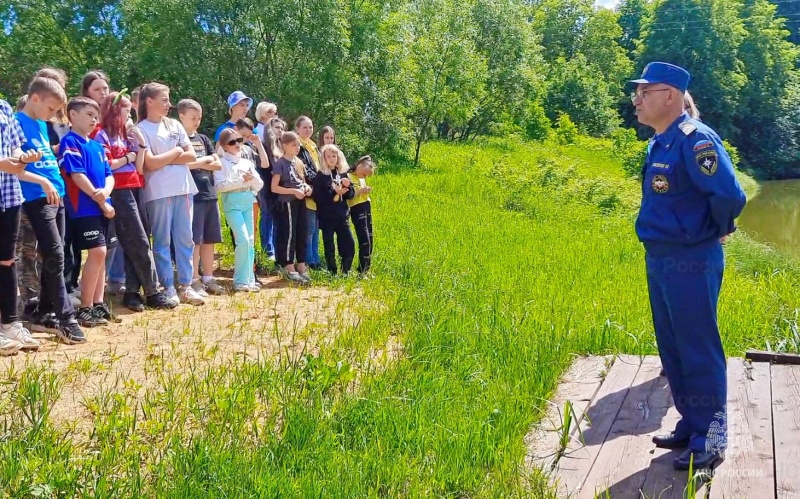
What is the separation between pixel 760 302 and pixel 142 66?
1823 cm

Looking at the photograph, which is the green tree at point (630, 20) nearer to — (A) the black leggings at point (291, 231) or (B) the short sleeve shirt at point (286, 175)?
(A) the black leggings at point (291, 231)

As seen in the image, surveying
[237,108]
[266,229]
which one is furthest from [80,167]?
[266,229]

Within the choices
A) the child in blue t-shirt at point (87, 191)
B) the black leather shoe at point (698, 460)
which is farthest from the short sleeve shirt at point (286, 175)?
the black leather shoe at point (698, 460)

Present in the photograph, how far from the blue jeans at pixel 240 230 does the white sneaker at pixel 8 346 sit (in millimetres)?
2556

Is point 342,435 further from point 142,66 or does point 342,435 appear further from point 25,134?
point 142,66

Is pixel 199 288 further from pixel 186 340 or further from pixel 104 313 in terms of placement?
pixel 186 340

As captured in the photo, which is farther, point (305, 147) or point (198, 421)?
point (305, 147)

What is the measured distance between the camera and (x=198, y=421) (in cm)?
379

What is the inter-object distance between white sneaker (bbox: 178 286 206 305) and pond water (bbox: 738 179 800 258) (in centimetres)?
1298

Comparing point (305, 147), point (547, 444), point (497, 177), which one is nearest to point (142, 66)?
point (497, 177)

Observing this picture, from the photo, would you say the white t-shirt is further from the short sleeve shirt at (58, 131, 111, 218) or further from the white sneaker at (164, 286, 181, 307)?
the white sneaker at (164, 286, 181, 307)

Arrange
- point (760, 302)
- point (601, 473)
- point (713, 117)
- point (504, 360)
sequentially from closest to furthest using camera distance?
point (601, 473), point (504, 360), point (760, 302), point (713, 117)

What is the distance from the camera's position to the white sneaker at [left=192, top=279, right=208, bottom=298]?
672 centimetres

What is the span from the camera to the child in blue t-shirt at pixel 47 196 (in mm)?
5039
